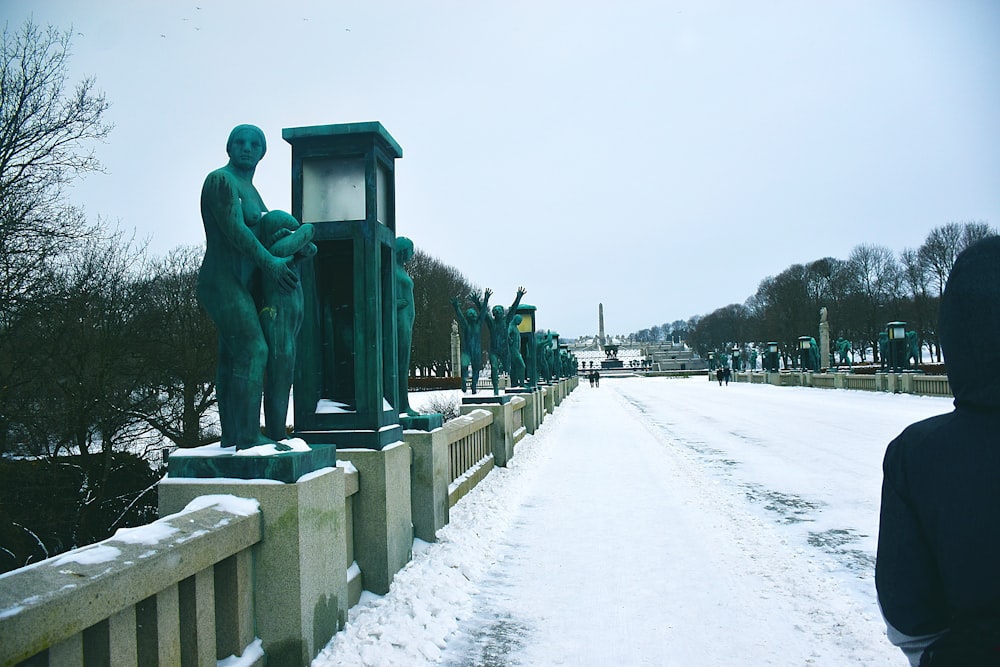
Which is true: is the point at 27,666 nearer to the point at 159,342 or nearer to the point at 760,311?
the point at 159,342

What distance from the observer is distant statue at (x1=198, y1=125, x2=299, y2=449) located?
12.4ft

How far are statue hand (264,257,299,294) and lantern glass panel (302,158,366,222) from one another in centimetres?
146

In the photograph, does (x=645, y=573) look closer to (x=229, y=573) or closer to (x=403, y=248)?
(x=229, y=573)

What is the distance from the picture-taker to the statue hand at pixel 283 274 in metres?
3.84

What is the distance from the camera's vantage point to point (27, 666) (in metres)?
2.07

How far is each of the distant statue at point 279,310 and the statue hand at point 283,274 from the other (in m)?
0.04

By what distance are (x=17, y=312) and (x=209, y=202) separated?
1178cm

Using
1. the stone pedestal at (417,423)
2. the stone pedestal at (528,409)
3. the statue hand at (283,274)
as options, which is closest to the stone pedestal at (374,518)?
the stone pedestal at (417,423)

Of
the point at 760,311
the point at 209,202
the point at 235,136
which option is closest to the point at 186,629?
the point at 209,202

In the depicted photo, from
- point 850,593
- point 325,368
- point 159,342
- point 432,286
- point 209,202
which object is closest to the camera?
point 209,202

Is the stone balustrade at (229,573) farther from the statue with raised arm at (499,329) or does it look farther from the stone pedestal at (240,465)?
the statue with raised arm at (499,329)

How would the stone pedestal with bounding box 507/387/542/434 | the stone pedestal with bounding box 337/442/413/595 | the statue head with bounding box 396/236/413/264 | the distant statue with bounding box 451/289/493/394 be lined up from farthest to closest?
the stone pedestal with bounding box 507/387/542/434 < the distant statue with bounding box 451/289/493/394 < the statue head with bounding box 396/236/413/264 < the stone pedestal with bounding box 337/442/413/595

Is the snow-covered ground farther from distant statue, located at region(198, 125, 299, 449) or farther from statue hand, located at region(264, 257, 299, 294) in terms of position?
statue hand, located at region(264, 257, 299, 294)

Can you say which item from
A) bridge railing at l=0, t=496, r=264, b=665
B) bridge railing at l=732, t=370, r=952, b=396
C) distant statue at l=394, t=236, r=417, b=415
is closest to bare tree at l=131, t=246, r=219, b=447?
distant statue at l=394, t=236, r=417, b=415
